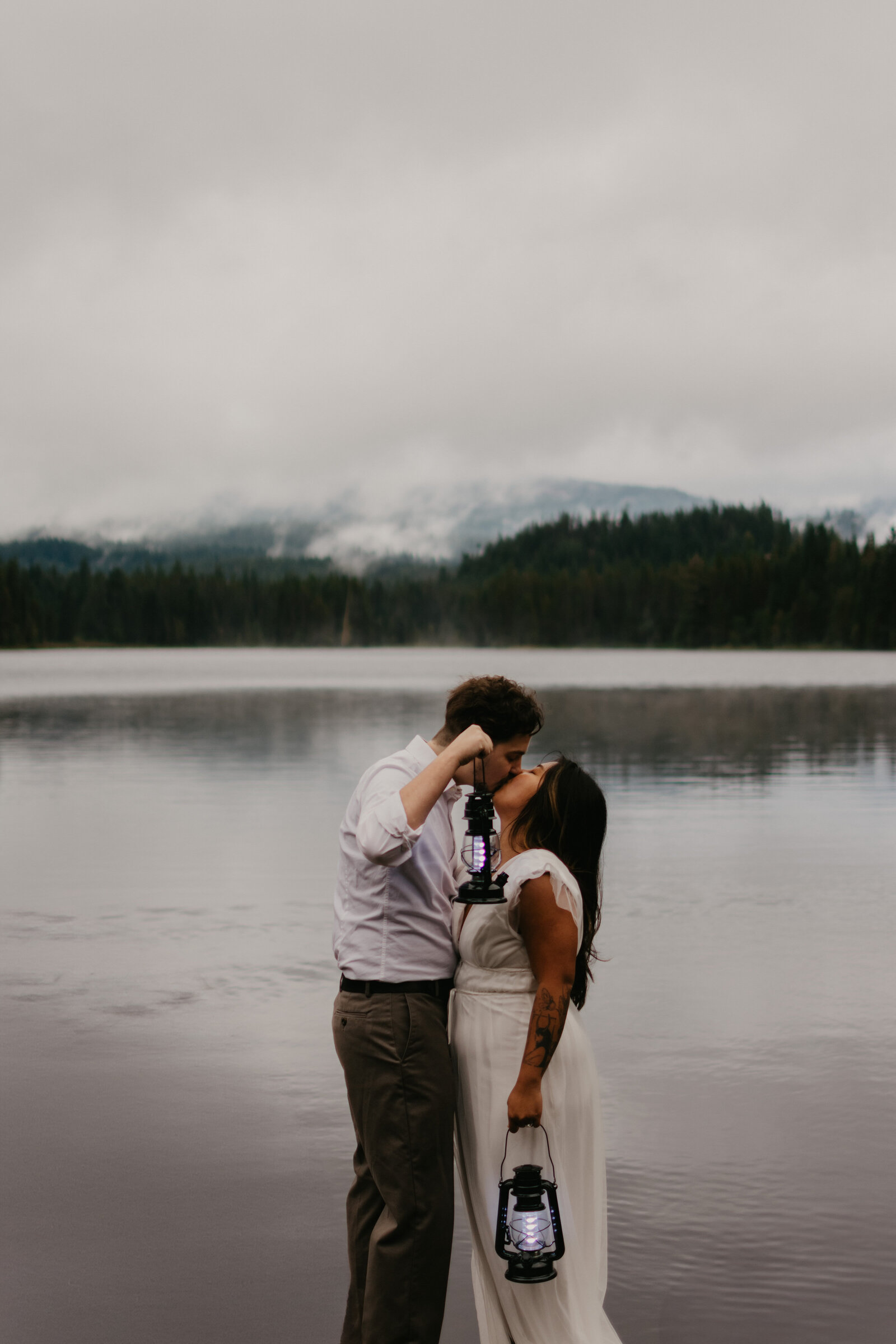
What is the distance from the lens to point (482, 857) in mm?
3682

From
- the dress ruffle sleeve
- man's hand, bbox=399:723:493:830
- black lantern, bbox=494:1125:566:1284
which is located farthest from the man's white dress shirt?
black lantern, bbox=494:1125:566:1284

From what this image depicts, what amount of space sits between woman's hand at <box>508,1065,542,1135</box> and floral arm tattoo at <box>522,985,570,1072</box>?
3 cm

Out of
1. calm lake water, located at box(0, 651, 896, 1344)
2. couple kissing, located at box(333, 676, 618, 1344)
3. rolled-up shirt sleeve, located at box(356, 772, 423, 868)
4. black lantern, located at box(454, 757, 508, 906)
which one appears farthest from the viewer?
calm lake water, located at box(0, 651, 896, 1344)

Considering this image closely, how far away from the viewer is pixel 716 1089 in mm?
7367

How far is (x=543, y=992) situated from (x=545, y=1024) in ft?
0.29

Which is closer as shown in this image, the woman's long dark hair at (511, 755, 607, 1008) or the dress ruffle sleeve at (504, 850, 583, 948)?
the dress ruffle sleeve at (504, 850, 583, 948)

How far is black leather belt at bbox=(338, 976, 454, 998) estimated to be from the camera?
3998 millimetres

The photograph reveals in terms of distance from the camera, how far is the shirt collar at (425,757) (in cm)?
404

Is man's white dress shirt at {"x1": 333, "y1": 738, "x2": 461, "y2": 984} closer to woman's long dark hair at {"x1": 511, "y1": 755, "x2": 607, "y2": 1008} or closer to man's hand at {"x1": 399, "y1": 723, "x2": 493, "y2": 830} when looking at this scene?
man's hand at {"x1": 399, "y1": 723, "x2": 493, "y2": 830}

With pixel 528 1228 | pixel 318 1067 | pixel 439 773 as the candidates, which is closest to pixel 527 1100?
pixel 528 1228

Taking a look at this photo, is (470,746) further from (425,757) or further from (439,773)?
(425,757)

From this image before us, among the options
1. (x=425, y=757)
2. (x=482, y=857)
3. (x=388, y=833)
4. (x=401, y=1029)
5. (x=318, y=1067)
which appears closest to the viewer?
(x=482, y=857)

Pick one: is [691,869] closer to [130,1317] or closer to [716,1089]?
[716,1089]

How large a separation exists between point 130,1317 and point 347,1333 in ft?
3.30
